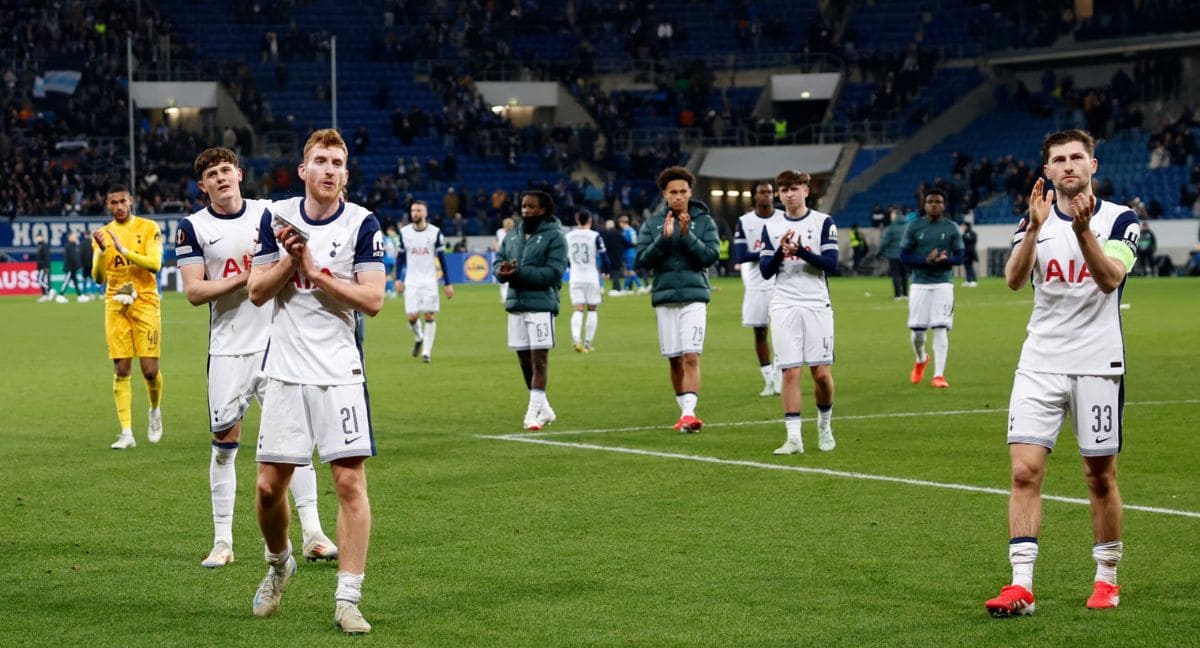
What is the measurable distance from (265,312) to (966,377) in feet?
41.7

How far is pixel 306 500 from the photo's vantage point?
9.35 m

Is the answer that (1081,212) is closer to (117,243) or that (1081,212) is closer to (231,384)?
(231,384)

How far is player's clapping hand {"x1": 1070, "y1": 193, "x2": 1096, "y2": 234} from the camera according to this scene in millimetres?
7109

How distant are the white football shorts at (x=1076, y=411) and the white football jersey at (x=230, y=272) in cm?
435

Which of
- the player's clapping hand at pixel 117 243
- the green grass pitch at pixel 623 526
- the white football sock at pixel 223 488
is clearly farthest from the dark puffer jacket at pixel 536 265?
the white football sock at pixel 223 488

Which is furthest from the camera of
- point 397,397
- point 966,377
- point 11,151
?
point 11,151

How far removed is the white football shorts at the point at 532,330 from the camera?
1553 cm

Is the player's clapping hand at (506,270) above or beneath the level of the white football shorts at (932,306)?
above

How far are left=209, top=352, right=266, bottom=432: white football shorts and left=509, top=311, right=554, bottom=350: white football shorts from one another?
6.15 m

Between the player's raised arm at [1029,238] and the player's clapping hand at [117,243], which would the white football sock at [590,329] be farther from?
the player's raised arm at [1029,238]

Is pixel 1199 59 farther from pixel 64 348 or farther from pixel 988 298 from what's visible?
pixel 64 348

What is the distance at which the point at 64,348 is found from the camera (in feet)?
90.1

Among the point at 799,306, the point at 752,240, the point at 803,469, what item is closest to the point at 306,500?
the point at 803,469

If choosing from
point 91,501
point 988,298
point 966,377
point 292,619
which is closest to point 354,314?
point 292,619
